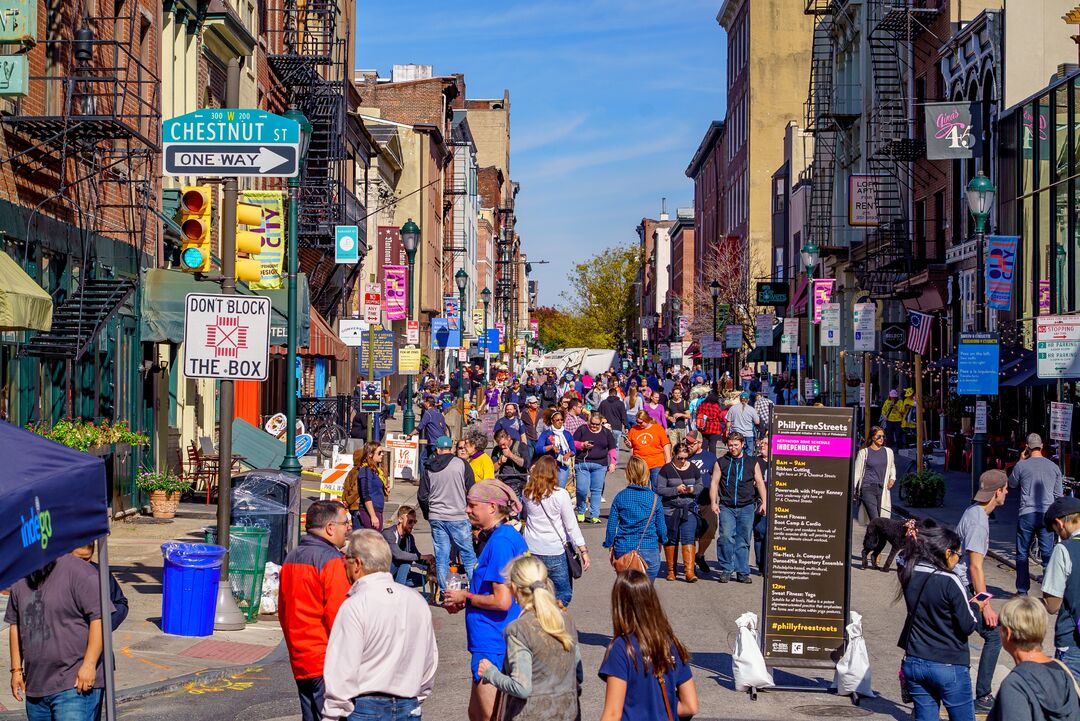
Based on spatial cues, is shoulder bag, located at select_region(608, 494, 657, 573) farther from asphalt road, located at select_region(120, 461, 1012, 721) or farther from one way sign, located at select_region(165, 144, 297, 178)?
one way sign, located at select_region(165, 144, 297, 178)

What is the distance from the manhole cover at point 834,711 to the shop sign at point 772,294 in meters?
49.0

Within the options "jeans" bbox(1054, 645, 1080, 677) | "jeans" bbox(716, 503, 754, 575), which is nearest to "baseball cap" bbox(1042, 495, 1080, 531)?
"jeans" bbox(1054, 645, 1080, 677)

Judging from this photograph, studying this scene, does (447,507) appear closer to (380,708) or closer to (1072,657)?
(1072,657)

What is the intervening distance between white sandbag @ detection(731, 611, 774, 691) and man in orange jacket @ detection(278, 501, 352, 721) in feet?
13.7

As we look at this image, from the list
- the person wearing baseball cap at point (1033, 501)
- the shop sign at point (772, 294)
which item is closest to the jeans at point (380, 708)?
the person wearing baseball cap at point (1033, 501)

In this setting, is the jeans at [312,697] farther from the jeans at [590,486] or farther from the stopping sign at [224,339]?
the jeans at [590,486]

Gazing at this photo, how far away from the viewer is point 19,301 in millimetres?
14055

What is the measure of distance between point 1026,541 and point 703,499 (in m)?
3.84

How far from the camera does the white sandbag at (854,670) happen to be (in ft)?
35.2

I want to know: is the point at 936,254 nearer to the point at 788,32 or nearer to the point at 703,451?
the point at 703,451

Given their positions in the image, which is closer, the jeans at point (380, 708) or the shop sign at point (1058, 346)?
the jeans at point (380, 708)

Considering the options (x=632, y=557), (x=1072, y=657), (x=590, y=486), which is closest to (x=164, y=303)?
(x=590, y=486)

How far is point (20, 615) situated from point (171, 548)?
5.07m

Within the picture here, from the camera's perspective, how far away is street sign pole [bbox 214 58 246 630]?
1330 cm
